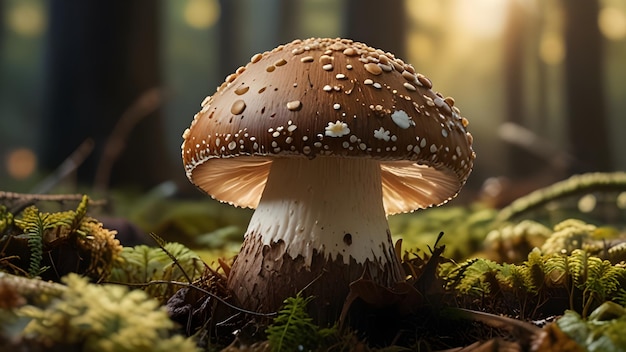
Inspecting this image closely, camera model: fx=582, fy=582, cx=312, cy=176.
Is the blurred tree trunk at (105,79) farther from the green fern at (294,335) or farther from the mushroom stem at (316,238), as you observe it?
the green fern at (294,335)

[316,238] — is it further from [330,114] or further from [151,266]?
[151,266]

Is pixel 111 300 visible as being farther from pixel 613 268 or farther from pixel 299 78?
pixel 613 268

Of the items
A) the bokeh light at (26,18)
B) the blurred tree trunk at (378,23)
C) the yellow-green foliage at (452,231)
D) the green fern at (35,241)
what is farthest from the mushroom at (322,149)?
the bokeh light at (26,18)

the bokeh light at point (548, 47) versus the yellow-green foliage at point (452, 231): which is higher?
the bokeh light at point (548, 47)

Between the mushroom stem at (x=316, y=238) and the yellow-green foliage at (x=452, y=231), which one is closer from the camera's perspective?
the mushroom stem at (x=316, y=238)

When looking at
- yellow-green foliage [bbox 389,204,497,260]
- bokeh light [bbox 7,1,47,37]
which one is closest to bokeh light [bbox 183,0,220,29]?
bokeh light [bbox 7,1,47,37]
